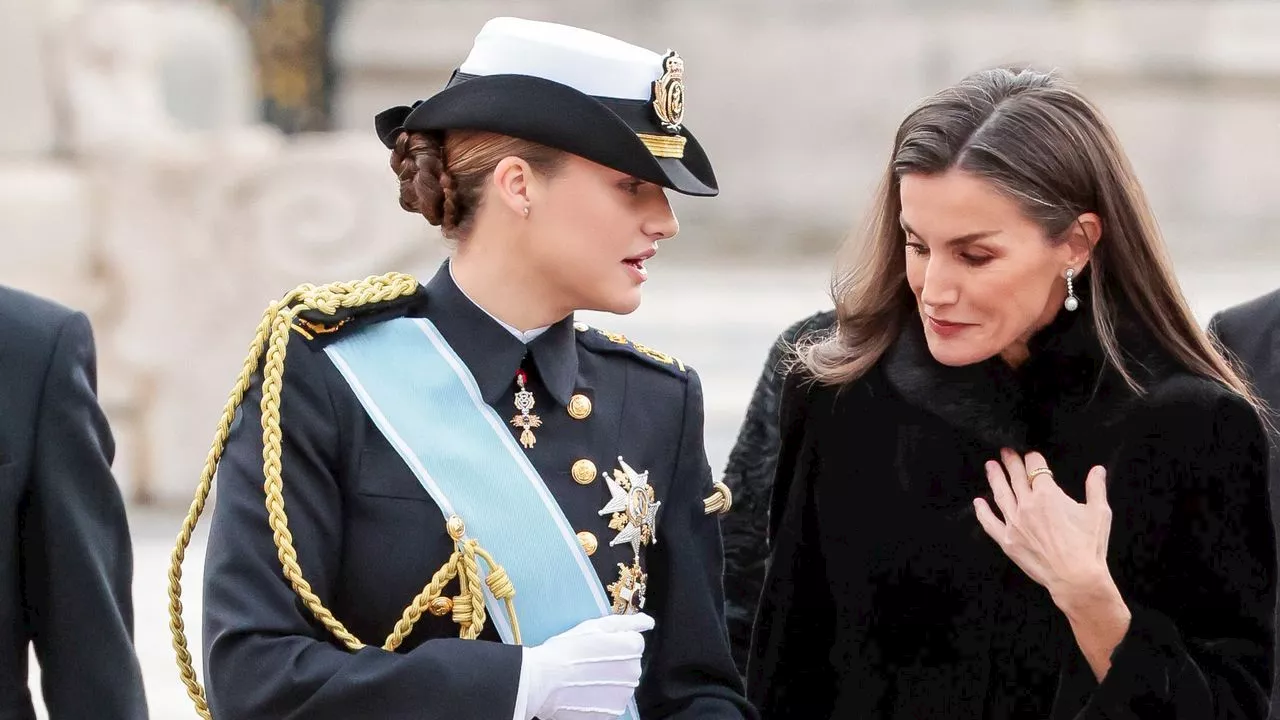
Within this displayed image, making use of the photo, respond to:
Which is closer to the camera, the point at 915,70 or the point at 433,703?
the point at 433,703

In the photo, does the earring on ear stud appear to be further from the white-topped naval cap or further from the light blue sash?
the light blue sash

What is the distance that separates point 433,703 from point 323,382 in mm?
483

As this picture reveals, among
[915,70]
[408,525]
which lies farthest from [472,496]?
[915,70]

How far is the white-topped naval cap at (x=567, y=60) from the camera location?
110 inches

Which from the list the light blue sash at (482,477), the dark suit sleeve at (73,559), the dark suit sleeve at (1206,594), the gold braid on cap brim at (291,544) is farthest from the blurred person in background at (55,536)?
the dark suit sleeve at (1206,594)

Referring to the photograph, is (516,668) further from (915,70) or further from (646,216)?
(915,70)

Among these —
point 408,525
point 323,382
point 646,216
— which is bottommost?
point 408,525

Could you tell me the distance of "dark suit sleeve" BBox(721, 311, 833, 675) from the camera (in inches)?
136

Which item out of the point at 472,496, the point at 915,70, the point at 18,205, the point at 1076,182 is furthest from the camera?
the point at 915,70

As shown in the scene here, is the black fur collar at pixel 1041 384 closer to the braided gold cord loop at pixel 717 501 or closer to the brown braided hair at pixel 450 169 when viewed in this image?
the braided gold cord loop at pixel 717 501

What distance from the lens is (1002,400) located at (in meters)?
3.15

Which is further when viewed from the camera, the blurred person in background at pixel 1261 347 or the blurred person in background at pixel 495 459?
the blurred person in background at pixel 1261 347

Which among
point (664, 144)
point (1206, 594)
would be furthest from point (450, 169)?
point (1206, 594)

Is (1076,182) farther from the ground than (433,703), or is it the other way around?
(1076,182)
